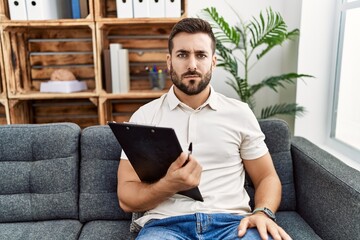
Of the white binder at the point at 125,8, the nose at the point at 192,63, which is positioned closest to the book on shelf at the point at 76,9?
the white binder at the point at 125,8

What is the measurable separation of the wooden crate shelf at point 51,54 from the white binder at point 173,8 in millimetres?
595

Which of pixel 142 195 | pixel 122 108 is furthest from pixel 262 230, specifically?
pixel 122 108

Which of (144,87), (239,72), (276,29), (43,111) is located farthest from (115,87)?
(276,29)

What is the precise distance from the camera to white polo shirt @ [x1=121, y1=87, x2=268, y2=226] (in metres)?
1.16

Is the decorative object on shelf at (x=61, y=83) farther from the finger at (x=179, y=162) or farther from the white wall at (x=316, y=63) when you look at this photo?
the white wall at (x=316, y=63)

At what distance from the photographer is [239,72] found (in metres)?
2.36

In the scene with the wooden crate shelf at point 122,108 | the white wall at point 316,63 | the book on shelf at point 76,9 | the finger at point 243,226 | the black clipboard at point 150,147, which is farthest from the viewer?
the wooden crate shelf at point 122,108

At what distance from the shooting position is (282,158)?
142cm

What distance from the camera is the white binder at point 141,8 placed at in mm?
1957

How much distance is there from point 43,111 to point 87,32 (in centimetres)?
69

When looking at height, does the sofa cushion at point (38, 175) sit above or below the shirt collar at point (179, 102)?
below

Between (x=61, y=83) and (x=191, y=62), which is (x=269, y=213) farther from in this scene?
(x=61, y=83)

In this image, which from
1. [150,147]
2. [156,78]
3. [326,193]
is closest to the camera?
[150,147]

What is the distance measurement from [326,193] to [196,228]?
0.51 meters
